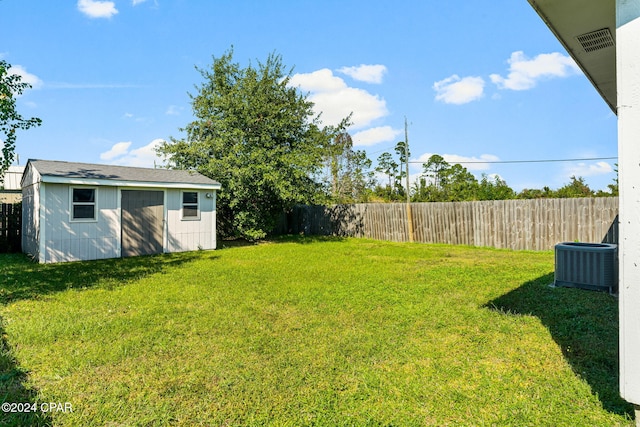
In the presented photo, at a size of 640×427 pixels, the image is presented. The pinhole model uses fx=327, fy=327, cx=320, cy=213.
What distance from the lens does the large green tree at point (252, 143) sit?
13.1 metres

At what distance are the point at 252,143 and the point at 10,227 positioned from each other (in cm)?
909

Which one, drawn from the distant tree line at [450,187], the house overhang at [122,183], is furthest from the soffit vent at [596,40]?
the distant tree line at [450,187]

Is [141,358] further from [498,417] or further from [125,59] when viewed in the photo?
[125,59]

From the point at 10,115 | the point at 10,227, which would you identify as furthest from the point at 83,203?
the point at 10,227

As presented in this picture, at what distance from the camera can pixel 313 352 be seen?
3.32m

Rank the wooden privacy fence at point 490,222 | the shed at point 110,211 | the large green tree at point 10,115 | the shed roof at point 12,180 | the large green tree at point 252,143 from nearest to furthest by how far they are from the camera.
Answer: the large green tree at point 10,115 < the shed at point 110,211 < the wooden privacy fence at point 490,222 < the large green tree at point 252,143 < the shed roof at point 12,180

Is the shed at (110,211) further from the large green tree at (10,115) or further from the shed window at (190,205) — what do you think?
the large green tree at (10,115)

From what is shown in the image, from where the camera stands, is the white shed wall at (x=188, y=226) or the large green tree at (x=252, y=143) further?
the large green tree at (x=252, y=143)

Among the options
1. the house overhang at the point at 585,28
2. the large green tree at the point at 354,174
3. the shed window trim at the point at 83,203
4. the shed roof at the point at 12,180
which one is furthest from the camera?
the large green tree at the point at 354,174

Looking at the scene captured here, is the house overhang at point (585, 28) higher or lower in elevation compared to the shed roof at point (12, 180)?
lower

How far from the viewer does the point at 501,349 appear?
11.0 feet

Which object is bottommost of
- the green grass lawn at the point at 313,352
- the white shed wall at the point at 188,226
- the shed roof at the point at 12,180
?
the green grass lawn at the point at 313,352

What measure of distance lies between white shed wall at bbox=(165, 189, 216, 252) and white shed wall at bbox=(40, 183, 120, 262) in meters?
1.59

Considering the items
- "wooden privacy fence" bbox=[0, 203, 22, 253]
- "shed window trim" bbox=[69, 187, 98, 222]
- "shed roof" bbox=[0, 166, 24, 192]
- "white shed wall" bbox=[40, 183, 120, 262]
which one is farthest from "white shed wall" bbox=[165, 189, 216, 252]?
"shed roof" bbox=[0, 166, 24, 192]
